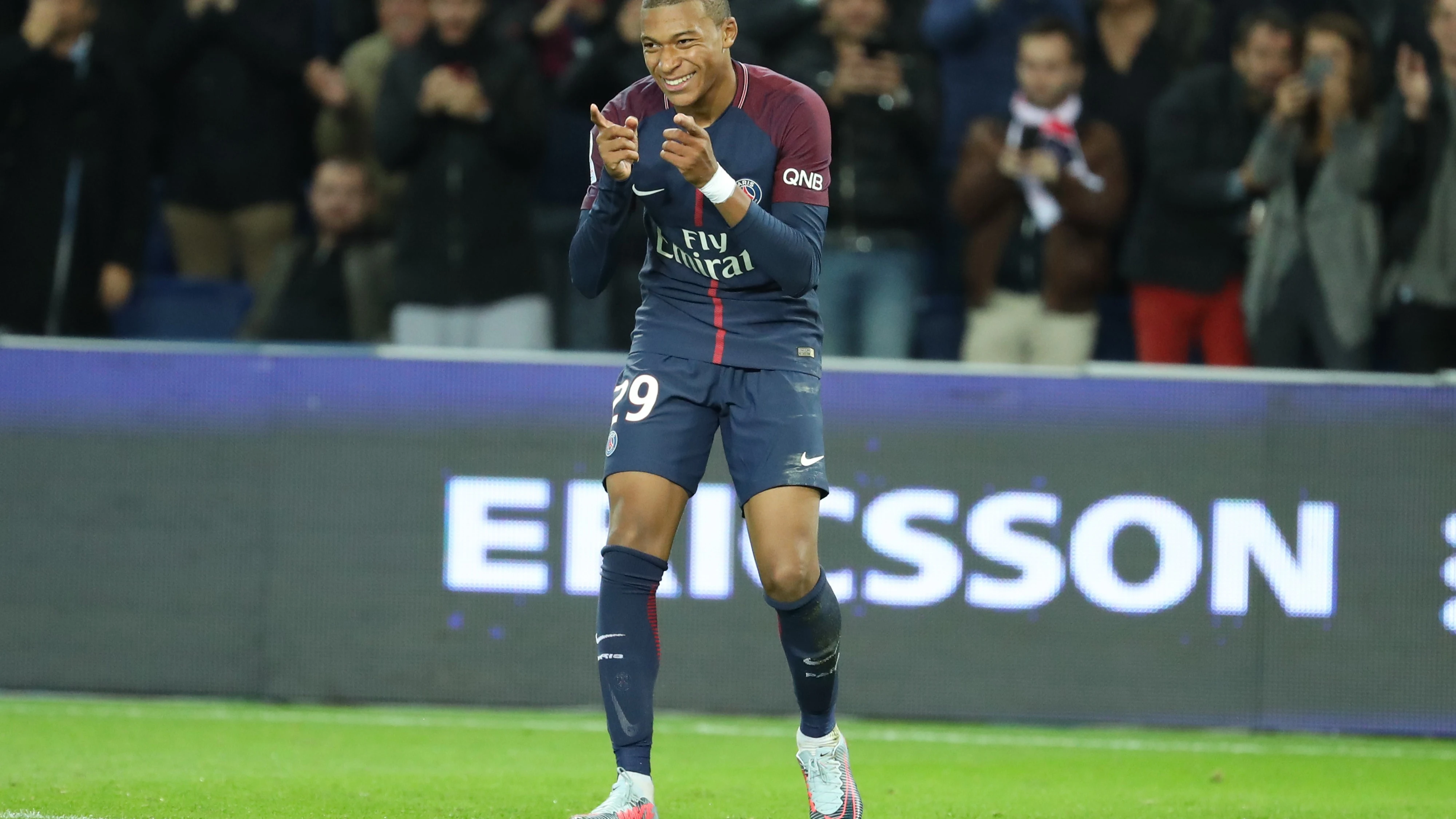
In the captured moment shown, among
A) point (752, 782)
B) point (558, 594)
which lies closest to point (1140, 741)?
point (752, 782)

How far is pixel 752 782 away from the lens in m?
5.75

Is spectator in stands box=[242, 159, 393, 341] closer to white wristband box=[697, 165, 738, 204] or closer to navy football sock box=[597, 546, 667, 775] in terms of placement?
navy football sock box=[597, 546, 667, 775]

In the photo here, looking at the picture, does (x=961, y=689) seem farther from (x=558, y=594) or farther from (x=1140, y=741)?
(x=558, y=594)

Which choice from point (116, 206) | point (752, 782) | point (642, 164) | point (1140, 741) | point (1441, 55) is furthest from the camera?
point (116, 206)

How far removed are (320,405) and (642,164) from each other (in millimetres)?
3105

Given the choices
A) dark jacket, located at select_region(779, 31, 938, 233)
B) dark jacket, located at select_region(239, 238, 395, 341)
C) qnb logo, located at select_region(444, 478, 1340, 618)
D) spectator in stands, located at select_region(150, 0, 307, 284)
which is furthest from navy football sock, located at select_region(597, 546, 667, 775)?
spectator in stands, located at select_region(150, 0, 307, 284)

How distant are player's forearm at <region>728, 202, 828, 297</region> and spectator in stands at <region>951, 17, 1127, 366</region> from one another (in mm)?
4165

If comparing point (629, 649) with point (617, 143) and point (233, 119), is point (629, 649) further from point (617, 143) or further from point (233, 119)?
point (233, 119)

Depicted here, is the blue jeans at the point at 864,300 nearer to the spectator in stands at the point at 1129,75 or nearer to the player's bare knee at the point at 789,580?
the spectator in stands at the point at 1129,75

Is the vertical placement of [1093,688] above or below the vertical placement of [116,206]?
below

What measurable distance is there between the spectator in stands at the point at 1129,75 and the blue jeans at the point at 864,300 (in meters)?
1.05

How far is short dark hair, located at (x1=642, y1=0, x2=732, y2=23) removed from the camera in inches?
172

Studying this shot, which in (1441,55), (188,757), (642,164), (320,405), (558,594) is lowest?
(188,757)

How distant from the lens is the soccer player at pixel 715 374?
4.43 m
